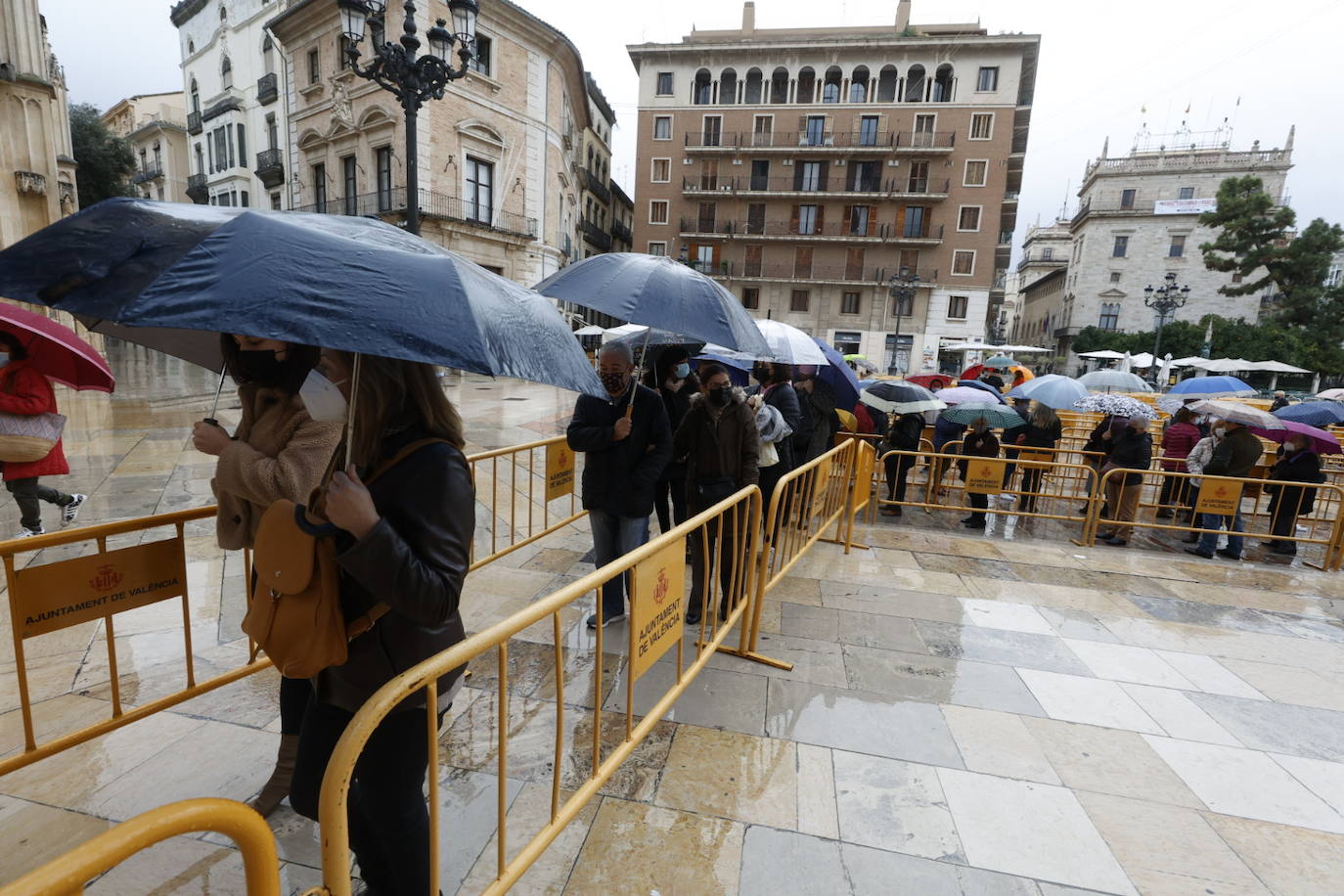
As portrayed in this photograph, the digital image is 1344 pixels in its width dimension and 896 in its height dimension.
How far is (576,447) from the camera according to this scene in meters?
3.72

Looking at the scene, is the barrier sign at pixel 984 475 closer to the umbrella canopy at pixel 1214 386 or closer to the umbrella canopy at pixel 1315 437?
the umbrella canopy at pixel 1315 437

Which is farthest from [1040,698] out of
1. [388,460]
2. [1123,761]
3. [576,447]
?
[388,460]

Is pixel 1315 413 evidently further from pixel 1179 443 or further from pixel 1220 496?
pixel 1220 496

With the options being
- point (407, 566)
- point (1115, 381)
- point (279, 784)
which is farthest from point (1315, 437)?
point (279, 784)

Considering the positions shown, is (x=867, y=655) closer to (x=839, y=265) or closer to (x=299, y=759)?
(x=299, y=759)

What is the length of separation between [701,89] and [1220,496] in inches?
1647

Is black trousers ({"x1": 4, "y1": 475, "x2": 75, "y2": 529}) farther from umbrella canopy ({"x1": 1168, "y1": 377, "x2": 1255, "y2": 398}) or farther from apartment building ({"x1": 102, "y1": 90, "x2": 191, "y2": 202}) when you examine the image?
apartment building ({"x1": 102, "y1": 90, "x2": 191, "y2": 202})

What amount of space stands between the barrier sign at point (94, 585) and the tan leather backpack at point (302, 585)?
1000 millimetres

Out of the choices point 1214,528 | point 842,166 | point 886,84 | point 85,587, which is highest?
point 886,84

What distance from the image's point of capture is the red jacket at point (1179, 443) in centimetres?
776

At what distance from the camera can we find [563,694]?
266 centimetres

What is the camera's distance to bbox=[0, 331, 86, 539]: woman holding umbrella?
4.22 m

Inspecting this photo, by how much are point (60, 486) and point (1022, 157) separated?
2021 inches

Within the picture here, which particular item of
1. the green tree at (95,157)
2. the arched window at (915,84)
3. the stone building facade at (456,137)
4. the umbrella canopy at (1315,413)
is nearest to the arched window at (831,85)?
the arched window at (915,84)
